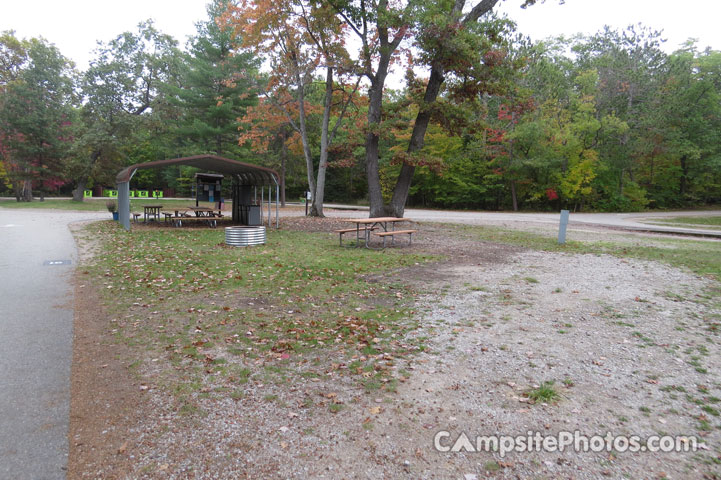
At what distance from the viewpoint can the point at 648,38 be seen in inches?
1310

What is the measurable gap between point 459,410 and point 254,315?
3011mm

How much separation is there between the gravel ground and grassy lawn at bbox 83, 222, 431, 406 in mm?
151

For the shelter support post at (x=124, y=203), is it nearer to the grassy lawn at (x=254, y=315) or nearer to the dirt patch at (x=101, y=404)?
the grassy lawn at (x=254, y=315)

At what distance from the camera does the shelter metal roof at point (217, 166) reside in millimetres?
13781

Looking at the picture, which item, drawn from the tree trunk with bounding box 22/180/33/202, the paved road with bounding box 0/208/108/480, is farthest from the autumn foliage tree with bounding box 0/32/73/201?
the paved road with bounding box 0/208/108/480

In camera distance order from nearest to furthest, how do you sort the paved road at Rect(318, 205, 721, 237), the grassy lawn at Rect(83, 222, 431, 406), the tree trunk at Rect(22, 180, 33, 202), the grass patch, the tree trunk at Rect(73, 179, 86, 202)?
the grass patch
the grassy lawn at Rect(83, 222, 431, 406)
the paved road at Rect(318, 205, 721, 237)
the tree trunk at Rect(22, 180, 33, 202)
the tree trunk at Rect(73, 179, 86, 202)

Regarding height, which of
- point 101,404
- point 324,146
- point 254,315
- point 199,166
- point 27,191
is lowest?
point 101,404

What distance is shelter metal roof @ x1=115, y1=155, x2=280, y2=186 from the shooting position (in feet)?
45.2

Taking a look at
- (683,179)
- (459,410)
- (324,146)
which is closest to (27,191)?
(324,146)

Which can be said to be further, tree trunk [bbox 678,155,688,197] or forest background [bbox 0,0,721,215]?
tree trunk [bbox 678,155,688,197]

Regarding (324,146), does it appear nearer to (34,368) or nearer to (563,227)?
(563,227)

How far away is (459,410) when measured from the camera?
9.75 ft

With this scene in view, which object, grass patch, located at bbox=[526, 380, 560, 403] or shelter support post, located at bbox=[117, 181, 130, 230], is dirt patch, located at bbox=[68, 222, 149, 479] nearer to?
grass patch, located at bbox=[526, 380, 560, 403]

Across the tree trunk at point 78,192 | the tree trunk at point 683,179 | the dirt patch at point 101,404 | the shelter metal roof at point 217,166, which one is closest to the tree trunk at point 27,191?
the tree trunk at point 78,192
